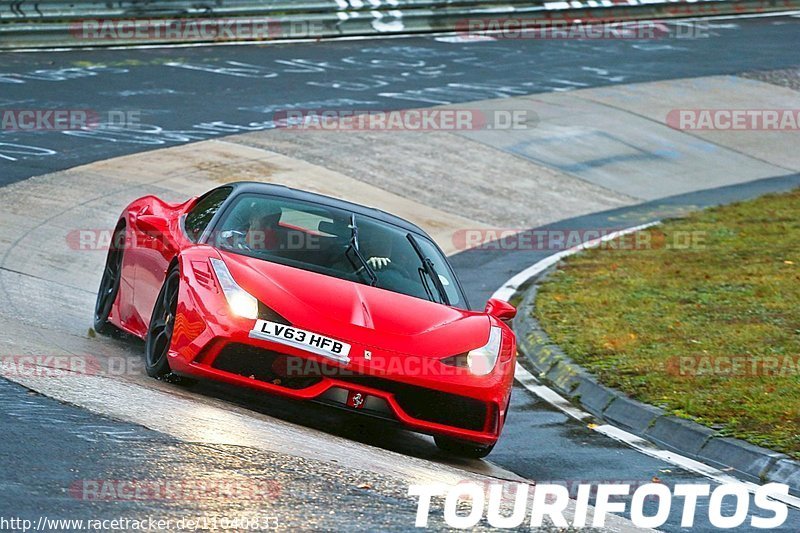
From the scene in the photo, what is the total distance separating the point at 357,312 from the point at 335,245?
1.00m

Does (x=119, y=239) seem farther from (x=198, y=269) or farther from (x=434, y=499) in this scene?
(x=434, y=499)

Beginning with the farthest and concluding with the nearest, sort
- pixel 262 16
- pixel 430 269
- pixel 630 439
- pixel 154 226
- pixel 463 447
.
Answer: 1. pixel 262 16
2. pixel 154 226
3. pixel 630 439
4. pixel 430 269
5. pixel 463 447

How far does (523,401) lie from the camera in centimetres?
974

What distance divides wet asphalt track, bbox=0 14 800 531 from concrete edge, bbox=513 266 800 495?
1.24ft

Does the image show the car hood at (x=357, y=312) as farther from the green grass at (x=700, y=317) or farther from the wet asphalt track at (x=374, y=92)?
the green grass at (x=700, y=317)

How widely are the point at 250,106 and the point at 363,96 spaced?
2.37 metres

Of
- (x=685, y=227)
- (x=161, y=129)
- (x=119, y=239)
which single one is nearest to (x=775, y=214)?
(x=685, y=227)

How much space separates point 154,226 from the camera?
8906 mm

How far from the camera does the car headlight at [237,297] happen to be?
7217 millimetres

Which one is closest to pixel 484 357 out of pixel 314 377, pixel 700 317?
pixel 314 377

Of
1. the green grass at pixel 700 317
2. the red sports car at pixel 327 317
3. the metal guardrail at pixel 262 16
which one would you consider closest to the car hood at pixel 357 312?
the red sports car at pixel 327 317

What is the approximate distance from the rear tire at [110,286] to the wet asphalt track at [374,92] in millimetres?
1712

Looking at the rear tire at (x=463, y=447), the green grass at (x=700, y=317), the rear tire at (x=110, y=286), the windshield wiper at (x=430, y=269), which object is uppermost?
the windshield wiper at (x=430, y=269)

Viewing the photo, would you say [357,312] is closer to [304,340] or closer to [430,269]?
[304,340]
